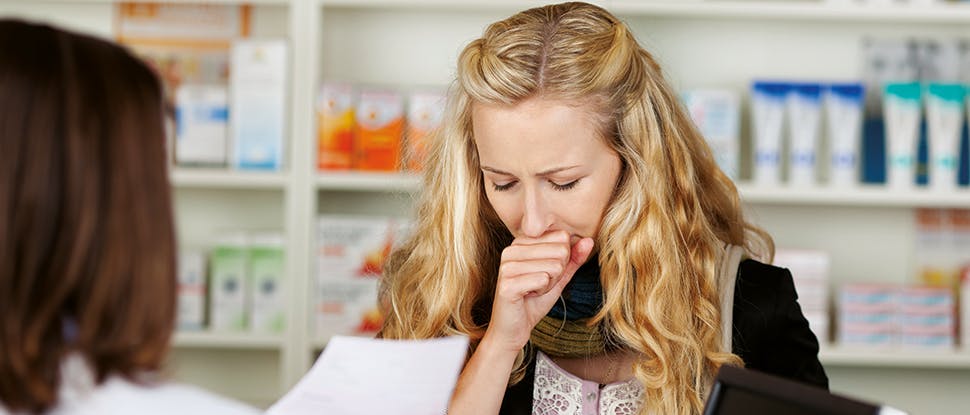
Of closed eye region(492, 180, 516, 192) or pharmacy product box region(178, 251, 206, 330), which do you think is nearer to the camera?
closed eye region(492, 180, 516, 192)

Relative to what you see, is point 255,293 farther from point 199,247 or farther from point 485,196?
point 485,196

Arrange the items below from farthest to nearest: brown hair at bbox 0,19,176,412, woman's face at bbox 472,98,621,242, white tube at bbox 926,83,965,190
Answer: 1. white tube at bbox 926,83,965,190
2. woman's face at bbox 472,98,621,242
3. brown hair at bbox 0,19,176,412

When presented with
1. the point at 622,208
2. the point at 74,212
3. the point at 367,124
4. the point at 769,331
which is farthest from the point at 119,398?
the point at 367,124

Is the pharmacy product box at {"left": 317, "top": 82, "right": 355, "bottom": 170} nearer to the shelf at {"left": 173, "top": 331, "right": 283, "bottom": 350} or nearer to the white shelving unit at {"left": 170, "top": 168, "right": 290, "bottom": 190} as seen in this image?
the white shelving unit at {"left": 170, "top": 168, "right": 290, "bottom": 190}

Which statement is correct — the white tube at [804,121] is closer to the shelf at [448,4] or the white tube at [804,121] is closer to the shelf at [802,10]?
the shelf at [802,10]

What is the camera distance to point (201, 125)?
343cm

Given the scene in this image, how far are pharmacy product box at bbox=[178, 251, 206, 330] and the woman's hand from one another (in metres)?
1.86

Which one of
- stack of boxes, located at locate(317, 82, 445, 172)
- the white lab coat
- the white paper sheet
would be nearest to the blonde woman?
the white paper sheet

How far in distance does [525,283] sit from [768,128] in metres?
1.81

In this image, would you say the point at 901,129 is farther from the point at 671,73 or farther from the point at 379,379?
the point at 379,379

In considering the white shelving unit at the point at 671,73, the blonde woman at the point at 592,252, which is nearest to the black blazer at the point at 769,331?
the blonde woman at the point at 592,252

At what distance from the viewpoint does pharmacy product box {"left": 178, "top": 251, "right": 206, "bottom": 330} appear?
3.45 meters

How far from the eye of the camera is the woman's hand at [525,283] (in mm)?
1751

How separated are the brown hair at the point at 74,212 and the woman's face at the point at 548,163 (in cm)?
87
